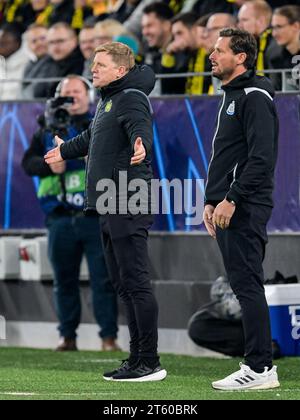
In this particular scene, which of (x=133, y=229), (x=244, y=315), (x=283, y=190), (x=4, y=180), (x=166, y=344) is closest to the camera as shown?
(x=244, y=315)

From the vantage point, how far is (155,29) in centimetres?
1425

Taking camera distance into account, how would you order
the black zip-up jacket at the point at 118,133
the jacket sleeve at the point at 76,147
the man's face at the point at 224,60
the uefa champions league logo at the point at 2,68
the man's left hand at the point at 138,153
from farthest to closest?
1. the uefa champions league logo at the point at 2,68
2. the jacket sleeve at the point at 76,147
3. the black zip-up jacket at the point at 118,133
4. the man's left hand at the point at 138,153
5. the man's face at the point at 224,60

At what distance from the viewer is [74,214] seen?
12.1 meters

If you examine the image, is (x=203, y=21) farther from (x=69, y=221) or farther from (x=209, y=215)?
(x=209, y=215)

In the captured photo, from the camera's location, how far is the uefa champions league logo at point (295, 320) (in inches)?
411

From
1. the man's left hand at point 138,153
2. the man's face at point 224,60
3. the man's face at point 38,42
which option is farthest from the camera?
the man's face at point 38,42

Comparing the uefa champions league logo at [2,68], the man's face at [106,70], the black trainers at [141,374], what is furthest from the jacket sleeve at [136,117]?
the uefa champions league logo at [2,68]

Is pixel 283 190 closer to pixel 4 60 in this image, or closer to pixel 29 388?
pixel 29 388

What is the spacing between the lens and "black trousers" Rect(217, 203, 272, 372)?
27.4 feet

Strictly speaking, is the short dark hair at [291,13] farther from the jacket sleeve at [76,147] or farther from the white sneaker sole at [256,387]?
the white sneaker sole at [256,387]

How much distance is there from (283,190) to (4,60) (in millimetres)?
6894

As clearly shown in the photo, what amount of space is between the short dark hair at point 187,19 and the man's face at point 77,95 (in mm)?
1834

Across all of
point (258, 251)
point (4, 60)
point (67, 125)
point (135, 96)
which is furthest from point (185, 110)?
point (4, 60)

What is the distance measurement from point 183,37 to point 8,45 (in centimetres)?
480
